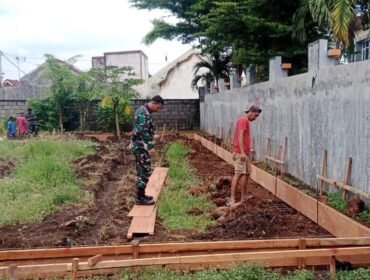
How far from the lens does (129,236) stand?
562 centimetres

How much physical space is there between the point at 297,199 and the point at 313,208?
66 centimetres

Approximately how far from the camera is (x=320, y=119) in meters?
7.26

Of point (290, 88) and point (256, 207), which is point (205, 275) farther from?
point (290, 88)

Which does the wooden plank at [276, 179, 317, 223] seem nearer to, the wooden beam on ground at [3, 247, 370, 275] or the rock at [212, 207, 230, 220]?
the rock at [212, 207, 230, 220]

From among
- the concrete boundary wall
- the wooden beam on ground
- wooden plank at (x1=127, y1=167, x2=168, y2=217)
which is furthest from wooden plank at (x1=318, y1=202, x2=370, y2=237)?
wooden plank at (x1=127, y1=167, x2=168, y2=217)

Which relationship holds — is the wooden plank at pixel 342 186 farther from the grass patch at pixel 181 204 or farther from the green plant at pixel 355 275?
the grass patch at pixel 181 204

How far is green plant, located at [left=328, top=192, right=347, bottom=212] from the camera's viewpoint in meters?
6.01

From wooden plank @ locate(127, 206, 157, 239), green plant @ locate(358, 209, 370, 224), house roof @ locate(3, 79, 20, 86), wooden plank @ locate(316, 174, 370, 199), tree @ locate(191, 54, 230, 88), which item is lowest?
wooden plank @ locate(127, 206, 157, 239)

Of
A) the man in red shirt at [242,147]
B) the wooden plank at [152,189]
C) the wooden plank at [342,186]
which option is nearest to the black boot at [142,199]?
the wooden plank at [152,189]

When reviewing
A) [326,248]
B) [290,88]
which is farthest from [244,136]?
[326,248]

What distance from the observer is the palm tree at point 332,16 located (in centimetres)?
934

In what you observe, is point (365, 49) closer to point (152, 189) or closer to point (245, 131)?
point (245, 131)

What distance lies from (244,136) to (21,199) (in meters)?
4.13

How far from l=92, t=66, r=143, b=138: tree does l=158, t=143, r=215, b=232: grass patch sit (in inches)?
407
